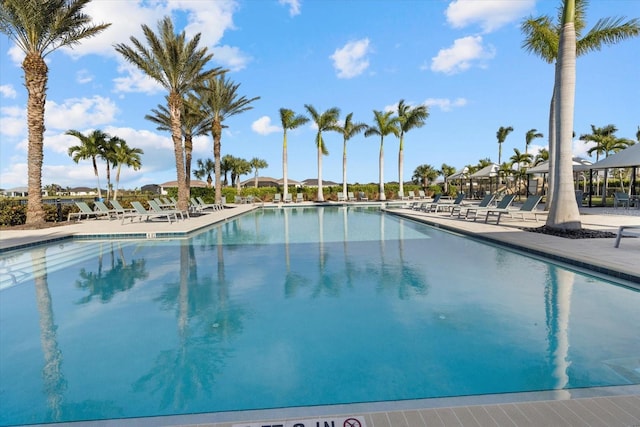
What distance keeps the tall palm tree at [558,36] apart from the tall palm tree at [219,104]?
1637cm

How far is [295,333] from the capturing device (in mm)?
4027

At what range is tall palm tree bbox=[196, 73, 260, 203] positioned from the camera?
24.2 meters

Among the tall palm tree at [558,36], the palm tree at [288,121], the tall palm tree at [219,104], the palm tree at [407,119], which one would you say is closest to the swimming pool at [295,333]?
the tall palm tree at [558,36]

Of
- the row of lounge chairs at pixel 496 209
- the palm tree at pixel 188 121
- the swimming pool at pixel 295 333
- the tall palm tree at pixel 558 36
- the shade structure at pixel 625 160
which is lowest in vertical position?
the swimming pool at pixel 295 333

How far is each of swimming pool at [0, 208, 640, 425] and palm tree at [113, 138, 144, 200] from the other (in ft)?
120

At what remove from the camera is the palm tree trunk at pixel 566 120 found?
10.0 metres

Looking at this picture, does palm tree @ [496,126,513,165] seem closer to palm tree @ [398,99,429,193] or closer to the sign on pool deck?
palm tree @ [398,99,429,193]

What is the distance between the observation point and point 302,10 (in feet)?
64.2

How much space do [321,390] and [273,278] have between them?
369 centimetres

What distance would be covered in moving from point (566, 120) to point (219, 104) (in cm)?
2029

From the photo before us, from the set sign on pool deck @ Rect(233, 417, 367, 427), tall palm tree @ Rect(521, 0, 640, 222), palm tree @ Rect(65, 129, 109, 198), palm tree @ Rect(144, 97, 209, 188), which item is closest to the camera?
sign on pool deck @ Rect(233, 417, 367, 427)

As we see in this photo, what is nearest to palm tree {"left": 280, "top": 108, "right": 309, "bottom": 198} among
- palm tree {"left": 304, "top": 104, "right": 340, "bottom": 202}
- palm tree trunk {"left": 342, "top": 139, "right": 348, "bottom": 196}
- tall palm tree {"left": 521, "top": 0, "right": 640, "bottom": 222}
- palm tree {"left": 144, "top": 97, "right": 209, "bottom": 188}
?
palm tree {"left": 304, "top": 104, "right": 340, "bottom": 202}

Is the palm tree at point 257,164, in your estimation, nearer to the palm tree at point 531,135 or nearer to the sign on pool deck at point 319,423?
the palm tree at point 531,135

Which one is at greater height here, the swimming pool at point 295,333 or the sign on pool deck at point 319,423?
the sign on pool deck at point 319,423
